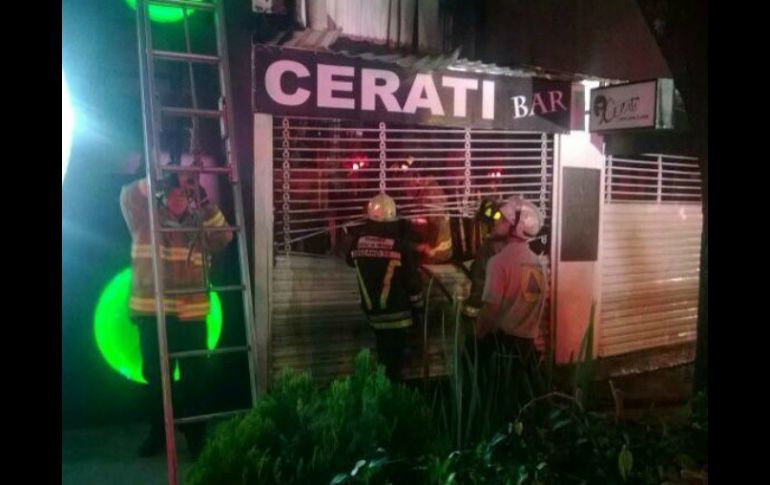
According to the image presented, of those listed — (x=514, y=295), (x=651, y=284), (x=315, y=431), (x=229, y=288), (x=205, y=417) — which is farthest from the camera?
(x=651, y=284)

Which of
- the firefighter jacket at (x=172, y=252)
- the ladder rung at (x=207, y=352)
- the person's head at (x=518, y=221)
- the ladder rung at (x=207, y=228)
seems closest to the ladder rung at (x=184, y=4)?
the firefighter jacket at (x=172, y=252)

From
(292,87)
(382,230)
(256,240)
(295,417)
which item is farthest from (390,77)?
(295,417)

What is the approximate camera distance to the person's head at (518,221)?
4.46 metres

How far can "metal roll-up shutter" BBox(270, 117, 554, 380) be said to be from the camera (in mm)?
3924

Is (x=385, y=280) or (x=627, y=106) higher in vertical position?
(x=627, y=106)

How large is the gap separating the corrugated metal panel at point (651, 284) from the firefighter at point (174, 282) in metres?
2.55

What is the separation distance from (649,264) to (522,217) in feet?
3.12

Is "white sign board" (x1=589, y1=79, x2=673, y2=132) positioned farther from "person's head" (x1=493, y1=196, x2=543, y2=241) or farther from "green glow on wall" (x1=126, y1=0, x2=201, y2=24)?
"green glow on wall" (x1=126, y1=0, x2=201, y2=24)

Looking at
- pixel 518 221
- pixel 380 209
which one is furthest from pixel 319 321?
pixel 518 221

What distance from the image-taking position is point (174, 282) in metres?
3.56

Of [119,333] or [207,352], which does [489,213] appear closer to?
[207,352]

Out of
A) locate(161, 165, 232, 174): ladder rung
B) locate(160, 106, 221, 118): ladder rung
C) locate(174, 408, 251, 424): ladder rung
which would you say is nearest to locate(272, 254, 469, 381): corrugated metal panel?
locate(174, 408, 251, 424): ladder rung

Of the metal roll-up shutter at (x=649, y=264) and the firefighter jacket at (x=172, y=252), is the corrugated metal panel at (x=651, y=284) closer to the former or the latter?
the metal roll-up shutter at (x=649, y=264)

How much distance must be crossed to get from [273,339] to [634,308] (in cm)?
237
